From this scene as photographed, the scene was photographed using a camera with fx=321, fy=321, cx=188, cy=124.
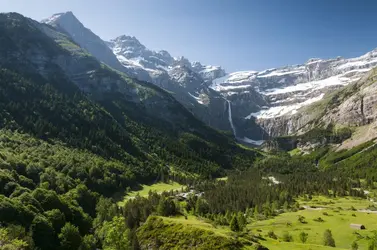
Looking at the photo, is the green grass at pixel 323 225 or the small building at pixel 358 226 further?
the small building at pixel 358 226

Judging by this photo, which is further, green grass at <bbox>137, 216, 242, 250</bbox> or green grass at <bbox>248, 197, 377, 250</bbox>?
green grass at <bbox>248, 197, 377, 250</bbox>

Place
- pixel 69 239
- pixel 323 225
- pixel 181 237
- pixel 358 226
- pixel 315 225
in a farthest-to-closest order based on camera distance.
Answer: pixel 315 225 < pixel 323 225 < pixel 358 226 < pixel 69 239 < pixel 181 237

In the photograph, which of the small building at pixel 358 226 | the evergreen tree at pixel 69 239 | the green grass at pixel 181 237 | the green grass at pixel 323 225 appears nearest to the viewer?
the green grass at pixel 181 237

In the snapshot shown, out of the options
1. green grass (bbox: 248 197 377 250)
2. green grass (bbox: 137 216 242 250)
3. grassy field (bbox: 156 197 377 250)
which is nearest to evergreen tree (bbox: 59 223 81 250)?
green grass (bbox: 137 216 242 250)

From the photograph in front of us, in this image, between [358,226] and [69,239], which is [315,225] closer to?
[358,226]

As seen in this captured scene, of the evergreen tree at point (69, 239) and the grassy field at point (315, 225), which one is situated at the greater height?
the grassy field at point (315, 225)

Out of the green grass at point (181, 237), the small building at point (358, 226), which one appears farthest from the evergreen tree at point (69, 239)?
the small building at point (358, 226)

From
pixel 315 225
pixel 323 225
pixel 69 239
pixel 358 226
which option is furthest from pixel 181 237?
pixel 358 226

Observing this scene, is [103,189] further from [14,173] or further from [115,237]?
[115,237]

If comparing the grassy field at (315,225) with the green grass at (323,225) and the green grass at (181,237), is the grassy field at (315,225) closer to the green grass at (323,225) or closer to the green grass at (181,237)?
the green grass at (323,225)

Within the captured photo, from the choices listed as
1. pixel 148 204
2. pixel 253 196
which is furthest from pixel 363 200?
pixel 148 204

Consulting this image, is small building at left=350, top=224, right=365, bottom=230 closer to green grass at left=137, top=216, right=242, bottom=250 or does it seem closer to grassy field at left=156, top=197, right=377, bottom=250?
grassy field at left=156, top=197, right=377, bottom=250

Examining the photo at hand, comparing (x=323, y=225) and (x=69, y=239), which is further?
(x=323, y=225)

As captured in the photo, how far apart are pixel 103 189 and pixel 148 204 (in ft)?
178
